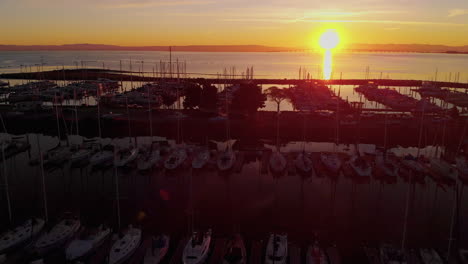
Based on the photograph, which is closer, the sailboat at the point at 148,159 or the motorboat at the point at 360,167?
the motorboat at the point at 360,167

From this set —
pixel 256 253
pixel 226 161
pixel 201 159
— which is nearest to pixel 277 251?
pixel 256 253

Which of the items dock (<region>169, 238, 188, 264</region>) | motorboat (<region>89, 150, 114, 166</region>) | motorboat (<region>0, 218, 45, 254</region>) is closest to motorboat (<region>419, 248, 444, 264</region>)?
dock (<region>169, 238, 188, 264</region>)

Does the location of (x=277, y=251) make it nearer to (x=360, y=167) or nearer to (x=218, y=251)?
(x=218, y=251)

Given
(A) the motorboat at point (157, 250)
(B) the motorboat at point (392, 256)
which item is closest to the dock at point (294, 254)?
(B) the motorboat at point (392, 256)

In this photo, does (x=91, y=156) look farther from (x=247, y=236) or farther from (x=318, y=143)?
(x=318, y=143)

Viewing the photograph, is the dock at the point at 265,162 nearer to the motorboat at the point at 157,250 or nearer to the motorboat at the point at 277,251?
the motorboat at the point at 277,251

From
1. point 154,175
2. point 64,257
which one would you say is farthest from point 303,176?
point 64,257
